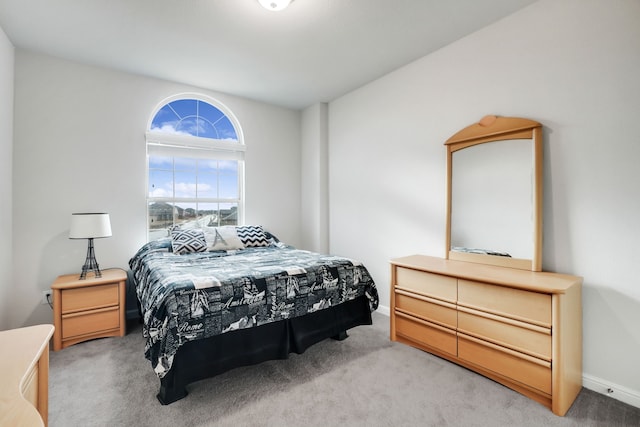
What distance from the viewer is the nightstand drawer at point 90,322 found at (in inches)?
98.5

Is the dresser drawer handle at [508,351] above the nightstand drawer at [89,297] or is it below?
below

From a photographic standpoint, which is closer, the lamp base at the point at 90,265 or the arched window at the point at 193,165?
the lamp base at the point at 90,265

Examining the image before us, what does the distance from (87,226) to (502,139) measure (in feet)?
11.8

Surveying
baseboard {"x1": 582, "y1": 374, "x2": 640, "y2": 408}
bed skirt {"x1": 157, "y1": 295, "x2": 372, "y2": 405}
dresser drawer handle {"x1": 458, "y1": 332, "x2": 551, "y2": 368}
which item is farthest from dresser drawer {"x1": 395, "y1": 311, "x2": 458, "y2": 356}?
baseboard {"x1": 582, "y1": 374, "x2": 640, "y2": 408}

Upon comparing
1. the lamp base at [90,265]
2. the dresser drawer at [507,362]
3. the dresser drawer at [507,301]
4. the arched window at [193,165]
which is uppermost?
the arched window at [193,165]

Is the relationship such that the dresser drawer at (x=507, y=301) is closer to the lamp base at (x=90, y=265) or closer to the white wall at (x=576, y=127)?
the white wall at (x=576, y=127)

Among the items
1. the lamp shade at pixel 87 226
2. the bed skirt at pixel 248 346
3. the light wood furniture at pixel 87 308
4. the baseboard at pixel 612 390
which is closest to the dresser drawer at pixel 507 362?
the baseboard at pixel 612 390

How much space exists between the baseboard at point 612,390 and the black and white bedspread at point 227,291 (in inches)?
57.8

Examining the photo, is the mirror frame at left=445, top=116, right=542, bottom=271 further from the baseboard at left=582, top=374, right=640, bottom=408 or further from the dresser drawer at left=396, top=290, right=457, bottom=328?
the baseboard at left=582, top=374, right=640, bottom=408

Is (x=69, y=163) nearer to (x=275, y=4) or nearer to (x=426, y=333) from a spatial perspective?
(x=275, y=4)

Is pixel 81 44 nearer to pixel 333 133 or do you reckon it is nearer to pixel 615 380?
pixel 333 133

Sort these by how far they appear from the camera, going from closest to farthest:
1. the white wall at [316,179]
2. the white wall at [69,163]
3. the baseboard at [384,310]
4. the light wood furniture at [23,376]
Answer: the light wood furniture at [23,376] < the white wall at [69,163] < the baseboard at [384,310] < the white wall at [316,179]

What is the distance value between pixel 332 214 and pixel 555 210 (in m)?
2.50

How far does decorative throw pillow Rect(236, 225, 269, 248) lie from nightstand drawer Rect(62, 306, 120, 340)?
1347 millimetres
